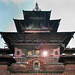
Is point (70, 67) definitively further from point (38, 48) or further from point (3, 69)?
point (3, 69)

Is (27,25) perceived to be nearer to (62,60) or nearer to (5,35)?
(5,35)

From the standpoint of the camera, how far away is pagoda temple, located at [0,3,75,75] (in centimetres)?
1532

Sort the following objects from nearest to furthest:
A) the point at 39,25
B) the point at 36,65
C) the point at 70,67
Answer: the point at 36,65, the point at 70,67, the point at 39,25

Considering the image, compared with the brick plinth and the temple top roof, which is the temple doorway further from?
the temple top roof

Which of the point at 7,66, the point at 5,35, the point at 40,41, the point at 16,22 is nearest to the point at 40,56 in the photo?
the point at 40,41

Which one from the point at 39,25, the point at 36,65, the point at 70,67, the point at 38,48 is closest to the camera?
the point at 36,65

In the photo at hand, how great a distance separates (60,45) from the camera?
1784 centimetres

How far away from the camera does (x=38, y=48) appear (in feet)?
57.8

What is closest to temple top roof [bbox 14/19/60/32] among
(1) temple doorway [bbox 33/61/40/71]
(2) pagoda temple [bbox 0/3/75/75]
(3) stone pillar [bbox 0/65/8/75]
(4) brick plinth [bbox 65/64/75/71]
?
(2) pagoda temple [bbox 0/3/75/75]

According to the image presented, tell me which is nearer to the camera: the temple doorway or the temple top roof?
the temple doorway

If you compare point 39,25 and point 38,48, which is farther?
point 39,25

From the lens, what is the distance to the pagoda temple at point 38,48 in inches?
603

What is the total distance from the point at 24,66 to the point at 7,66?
2005 mm

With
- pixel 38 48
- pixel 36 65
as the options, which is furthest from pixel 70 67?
pixel 38 48
